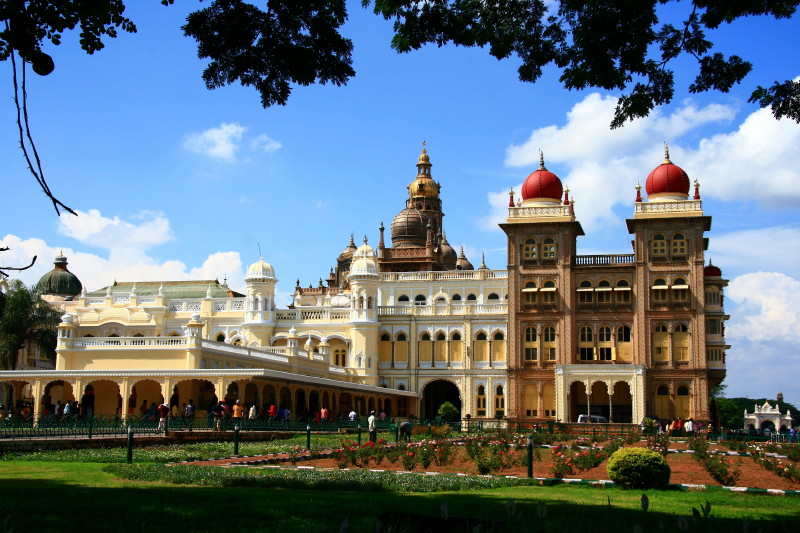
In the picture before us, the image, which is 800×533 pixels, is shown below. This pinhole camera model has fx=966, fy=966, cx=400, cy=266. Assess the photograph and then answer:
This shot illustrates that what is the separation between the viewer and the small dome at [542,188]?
61.0 m


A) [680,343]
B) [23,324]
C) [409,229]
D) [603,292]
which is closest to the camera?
[23,324]

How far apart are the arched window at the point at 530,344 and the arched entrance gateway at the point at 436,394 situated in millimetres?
8170

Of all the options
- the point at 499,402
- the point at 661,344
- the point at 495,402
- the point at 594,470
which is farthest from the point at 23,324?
the point at 594,470

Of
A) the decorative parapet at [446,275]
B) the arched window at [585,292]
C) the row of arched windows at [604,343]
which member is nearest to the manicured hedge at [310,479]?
the row of arched windows at [604,343]

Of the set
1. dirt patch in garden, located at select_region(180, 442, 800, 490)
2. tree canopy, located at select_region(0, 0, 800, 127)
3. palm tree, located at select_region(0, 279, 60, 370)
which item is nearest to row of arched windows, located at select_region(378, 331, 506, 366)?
palm tree, located at select_region(0, 279, 60, 370)

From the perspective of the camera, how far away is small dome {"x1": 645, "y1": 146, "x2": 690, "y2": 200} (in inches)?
2304

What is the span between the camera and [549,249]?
2350 inches

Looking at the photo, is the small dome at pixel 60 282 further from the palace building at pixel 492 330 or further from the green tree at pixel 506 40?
the green tree at pixel 506 40

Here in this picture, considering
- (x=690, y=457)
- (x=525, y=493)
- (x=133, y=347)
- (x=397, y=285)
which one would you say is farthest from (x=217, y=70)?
(x=397, y=285)

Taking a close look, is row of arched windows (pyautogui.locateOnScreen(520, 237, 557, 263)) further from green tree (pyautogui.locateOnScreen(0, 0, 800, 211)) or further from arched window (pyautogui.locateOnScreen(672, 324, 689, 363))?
green tree (pyautogui.locateOnScreen(0, 0, 800, 211))

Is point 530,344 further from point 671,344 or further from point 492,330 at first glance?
point 671,344

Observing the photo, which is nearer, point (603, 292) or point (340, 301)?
point (603, 292)

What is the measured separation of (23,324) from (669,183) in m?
38.8

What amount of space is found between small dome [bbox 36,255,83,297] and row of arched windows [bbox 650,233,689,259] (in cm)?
4252
